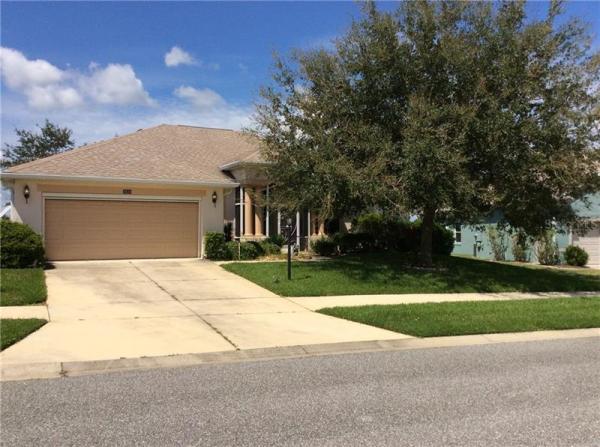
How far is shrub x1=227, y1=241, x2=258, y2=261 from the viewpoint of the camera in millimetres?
19312

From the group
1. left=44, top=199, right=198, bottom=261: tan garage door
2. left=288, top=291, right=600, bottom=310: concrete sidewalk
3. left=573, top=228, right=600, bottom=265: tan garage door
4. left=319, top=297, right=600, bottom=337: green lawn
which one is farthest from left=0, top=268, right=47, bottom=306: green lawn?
left=573, top=228, right=600, bottom=265: tan garage door

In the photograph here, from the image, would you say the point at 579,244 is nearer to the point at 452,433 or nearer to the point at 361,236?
the point at 361,236

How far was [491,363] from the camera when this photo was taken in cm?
756

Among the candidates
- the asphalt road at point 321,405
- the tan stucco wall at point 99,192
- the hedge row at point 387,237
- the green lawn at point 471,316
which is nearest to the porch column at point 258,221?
the tan stucco wall at point 99,192

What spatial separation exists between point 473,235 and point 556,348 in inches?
962

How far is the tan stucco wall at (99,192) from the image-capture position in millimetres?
17156

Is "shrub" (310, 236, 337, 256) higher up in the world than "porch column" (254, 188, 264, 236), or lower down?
lower down

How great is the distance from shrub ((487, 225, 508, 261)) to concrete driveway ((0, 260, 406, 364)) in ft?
60.1

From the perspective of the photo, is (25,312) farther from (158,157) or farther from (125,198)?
(158,157)

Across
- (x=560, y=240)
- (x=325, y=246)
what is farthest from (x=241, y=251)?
(x=560, y=240)

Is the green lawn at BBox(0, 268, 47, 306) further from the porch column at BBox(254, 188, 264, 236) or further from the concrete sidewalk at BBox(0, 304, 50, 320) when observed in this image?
the porch column at BBox(254, 188, 264, 236)

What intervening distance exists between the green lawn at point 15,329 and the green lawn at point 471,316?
16.9 ft

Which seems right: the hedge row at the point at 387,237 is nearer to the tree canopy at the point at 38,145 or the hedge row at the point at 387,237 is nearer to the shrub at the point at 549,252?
the shrub at the point at 549,252

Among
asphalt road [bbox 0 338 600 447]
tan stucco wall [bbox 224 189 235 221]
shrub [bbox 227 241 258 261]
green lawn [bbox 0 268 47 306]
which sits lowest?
asphalt road [bbox 0 338 600 447]
